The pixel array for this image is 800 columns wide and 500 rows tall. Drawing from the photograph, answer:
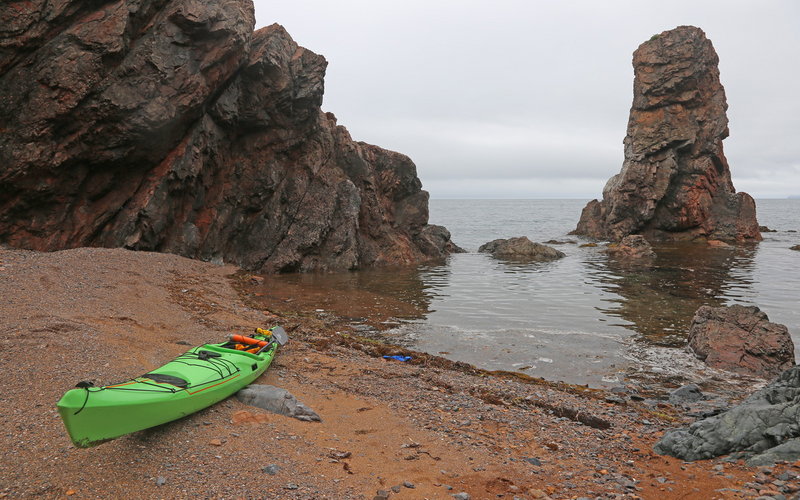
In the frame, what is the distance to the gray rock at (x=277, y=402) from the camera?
27.2ft

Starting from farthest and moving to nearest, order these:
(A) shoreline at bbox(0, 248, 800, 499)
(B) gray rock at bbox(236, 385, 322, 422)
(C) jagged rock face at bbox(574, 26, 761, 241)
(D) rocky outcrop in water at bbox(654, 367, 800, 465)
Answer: (C) jagged rock face at bbox(574, 26, 761, 241), (B) gray rock at bbox(236, 385, 322, 422), (D) rocky outcrop in water at bbox(654, 367, 800, 465), (A) shoreline at bbox(0, 248, 800, 499)

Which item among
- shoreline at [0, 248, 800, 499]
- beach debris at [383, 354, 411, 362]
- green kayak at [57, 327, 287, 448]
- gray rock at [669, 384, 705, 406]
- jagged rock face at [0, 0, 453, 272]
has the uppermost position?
jagged rock face at [0, 0, 453, 272]

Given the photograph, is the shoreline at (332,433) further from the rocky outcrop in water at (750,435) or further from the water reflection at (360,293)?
the water reflection at (360,293)

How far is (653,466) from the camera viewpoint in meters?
7.41

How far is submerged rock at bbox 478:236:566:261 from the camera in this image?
133ft

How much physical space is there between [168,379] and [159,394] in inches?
27.9

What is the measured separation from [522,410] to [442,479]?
352cm

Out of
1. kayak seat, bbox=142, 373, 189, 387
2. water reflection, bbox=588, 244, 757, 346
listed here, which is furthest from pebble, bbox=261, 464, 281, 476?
water reflection, bbox=588, 244, 757, 346

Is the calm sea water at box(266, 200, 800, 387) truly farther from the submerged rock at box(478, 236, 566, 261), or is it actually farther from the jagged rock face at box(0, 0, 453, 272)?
the jagged rock face at box(0, 0, 453, 272)

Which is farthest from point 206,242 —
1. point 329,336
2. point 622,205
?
point 622,205

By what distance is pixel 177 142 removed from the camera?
24.5 metres

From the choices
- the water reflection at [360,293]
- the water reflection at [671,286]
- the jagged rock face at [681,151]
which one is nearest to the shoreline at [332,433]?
the water reflection at [360,293]

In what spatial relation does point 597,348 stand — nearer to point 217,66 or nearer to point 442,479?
point 442,479

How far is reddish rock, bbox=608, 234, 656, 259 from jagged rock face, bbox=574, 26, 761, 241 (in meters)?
13.3
